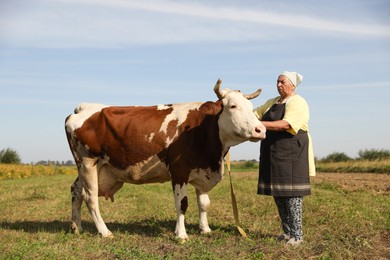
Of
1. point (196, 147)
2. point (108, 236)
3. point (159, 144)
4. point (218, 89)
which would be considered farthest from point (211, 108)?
point (108, 236)

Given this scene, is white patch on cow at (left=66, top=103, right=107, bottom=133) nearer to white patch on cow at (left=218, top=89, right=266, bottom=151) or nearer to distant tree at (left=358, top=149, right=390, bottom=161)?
white patch on cow at (left=218, top=89, right=266, bottom=151)

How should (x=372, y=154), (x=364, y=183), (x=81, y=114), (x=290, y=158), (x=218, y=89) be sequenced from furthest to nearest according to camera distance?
(x=372, y=154), (x=364, y=183), (x=81, y=114), (x=218, y=89), (x=290, y=158)

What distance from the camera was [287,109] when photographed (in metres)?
6.45

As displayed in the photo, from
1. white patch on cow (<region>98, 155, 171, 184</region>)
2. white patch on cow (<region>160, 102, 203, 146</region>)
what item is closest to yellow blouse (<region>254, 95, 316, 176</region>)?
white patch on cow (<region>160, 102, 203, 146</region>)

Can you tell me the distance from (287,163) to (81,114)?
365 centimetres

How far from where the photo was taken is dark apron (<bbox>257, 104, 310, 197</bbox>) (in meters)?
6.58

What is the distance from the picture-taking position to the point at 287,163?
6.58 metres

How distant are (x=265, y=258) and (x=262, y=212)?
4320 mm

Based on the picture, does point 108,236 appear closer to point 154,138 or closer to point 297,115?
point 154,138

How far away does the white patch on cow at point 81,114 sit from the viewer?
26.0 ft

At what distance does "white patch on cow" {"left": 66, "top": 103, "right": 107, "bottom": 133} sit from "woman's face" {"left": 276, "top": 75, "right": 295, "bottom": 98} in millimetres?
3201

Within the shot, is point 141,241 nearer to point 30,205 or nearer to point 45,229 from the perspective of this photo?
point 45,229

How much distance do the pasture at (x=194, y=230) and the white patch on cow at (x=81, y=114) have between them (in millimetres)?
1785

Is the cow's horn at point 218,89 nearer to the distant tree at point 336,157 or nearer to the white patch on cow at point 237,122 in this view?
the white patch on cow at point 237,122
